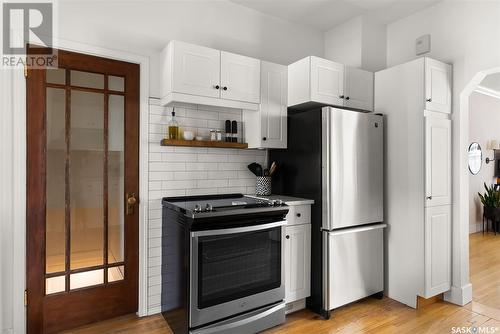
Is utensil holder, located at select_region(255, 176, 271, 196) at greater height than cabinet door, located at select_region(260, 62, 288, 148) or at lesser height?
lesser

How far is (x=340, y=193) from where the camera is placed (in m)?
2.79

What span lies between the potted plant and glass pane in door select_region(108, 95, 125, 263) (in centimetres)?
651

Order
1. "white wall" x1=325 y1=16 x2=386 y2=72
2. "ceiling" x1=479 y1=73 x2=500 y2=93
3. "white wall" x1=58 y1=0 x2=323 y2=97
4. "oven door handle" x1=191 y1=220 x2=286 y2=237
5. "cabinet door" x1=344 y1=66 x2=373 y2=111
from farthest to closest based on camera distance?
1. "ceiling" x1=479 y1=73 x2=500 y2=93
2. "white wall" x1=325 y1=16 x2=386 y2=72
3. "cabinet door" x1=344 y1=66 x2=373 y2=111
4. "white wall" x1=58 y1=0 x2=323 y2=97
5. "oven door handle" x1=191 y1=220 x2=286 y2=237

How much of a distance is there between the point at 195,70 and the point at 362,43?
1940mm

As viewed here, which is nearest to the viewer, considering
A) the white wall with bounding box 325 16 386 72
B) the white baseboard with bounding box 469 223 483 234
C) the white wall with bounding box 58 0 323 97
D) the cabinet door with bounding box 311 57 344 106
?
the white wall with bounding box 58 0 323 97

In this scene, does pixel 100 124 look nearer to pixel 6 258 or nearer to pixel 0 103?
pixel 0 103

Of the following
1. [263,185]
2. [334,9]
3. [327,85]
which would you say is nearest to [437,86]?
[327,85]

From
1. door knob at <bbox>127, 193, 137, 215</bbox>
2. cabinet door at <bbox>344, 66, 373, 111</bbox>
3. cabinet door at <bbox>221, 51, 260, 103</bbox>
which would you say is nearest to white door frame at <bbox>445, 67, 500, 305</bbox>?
cabinet door at <bbox>344, 66, 373, 111</bbox>

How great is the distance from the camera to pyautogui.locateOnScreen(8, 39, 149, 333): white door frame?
2256 millimetres

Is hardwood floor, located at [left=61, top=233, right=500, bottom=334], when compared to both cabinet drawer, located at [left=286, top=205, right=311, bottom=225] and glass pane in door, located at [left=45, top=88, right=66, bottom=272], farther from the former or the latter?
cabinet drawer, located at [left=286, top=205, right=311, bottom=225]

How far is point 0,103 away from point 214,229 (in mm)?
1704

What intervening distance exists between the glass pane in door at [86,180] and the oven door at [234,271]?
961 millimetres

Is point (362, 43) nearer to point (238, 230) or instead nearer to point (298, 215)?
point (298, 215)

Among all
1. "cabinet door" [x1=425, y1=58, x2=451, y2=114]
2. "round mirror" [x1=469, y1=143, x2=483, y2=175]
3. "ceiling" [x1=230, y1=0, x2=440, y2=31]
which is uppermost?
"ceiling" [x1=230, y1=0, x2=440, y2=31]
